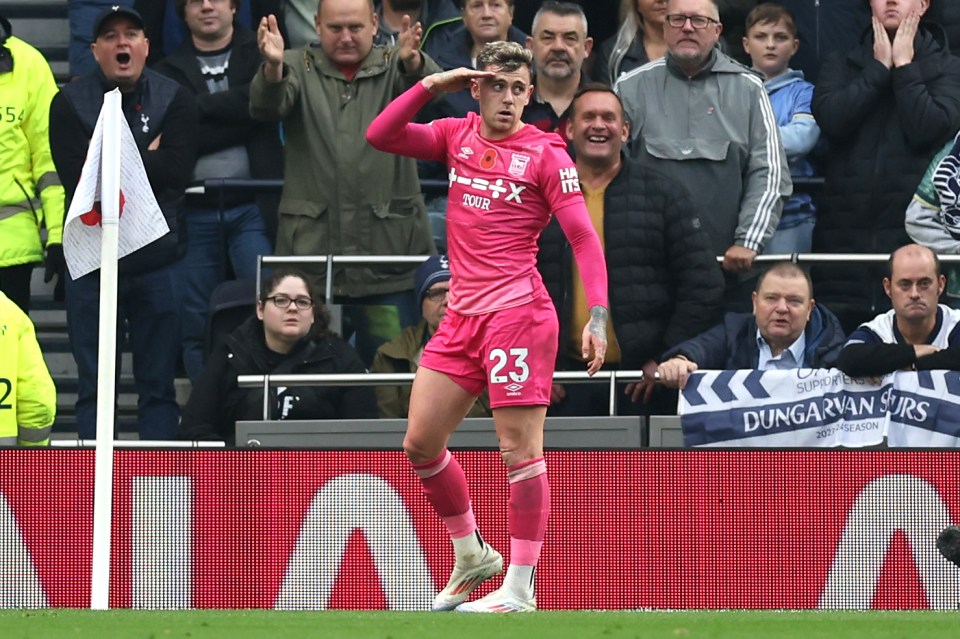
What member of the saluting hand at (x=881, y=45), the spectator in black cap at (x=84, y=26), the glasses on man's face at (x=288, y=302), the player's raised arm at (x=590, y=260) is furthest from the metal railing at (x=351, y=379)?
the spectator in black cap at (x=84, y=26)

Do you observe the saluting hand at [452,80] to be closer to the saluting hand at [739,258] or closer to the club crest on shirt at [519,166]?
the club crest on shirt at [519,166]

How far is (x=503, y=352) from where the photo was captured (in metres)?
7.35

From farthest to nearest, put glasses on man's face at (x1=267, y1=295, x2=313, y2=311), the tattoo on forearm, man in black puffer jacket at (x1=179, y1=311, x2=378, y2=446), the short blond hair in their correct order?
glasses on man's face at (x1=267, y1=295, x2=313, y2=311)
man in black puffer jacket at (x1=179, y1=311, x2=378, y2=446)
the short blond hair
the tattoo on forearm

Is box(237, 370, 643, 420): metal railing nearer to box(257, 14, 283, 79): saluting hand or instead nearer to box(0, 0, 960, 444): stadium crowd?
box(0, 0, 960, 444): stadium crowd

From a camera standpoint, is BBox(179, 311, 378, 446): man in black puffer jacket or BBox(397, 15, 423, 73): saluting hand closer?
BBox(179, 311, 378, 446): man in black puffer jacket

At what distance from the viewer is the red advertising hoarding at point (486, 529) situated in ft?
28.1

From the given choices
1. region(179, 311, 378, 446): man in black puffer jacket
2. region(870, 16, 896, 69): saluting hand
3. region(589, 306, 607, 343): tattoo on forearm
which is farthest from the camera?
region(870, 16, 896, 69): saluting hand

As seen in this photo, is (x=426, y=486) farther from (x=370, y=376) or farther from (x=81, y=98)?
(x=81, y=98)

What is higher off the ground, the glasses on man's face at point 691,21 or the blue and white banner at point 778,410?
the glasses on man's face at point 691,21

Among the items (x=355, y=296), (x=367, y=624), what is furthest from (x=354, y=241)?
(x=367, y=624)

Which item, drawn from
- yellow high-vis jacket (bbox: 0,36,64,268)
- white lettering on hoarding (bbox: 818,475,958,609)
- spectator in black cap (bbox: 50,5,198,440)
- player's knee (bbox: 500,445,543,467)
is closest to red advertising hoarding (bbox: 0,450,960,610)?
white lettering on hoarding (bbox: 818,475,958,609)

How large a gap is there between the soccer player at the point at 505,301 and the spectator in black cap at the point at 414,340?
236cm

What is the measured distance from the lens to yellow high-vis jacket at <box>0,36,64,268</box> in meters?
10.9

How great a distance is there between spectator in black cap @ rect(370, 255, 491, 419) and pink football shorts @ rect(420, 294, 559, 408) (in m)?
2.40
